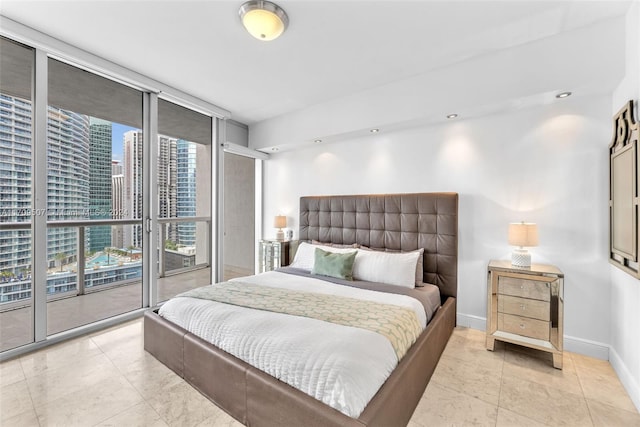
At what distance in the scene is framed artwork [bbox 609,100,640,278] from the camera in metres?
1.85

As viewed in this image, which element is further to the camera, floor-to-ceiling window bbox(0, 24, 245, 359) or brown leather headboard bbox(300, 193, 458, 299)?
brown leather headboard bbox(300, 193, 458, 299)

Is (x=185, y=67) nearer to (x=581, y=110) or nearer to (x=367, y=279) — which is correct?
(x=367, y=279)

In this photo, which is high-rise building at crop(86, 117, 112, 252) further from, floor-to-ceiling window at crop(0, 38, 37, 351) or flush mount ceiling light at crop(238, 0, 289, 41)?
flush mount ceiling light at crop(238, 0, 289, 41)

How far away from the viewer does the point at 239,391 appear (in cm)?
166

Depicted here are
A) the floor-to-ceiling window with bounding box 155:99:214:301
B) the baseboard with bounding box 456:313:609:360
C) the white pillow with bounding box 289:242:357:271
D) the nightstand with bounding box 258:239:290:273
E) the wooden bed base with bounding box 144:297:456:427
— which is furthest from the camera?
the nightstand with bounding box 258:239:290:273

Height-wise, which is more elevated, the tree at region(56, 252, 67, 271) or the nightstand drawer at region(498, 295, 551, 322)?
the tree at region(56, 252, 67, 271)

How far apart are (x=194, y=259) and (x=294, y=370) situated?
3.25 m

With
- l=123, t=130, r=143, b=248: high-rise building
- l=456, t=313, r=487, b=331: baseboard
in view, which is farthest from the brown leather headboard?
l=123, t=130, r=143, b=248: high-rise building

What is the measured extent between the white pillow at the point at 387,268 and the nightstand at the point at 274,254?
57.0 inches

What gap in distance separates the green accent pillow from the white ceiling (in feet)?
6.24

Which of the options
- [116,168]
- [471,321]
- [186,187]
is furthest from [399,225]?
[116,168]

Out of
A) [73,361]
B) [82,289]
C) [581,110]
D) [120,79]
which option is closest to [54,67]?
[120,79]

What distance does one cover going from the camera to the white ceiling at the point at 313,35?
201 cm

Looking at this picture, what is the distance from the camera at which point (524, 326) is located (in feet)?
7.85
